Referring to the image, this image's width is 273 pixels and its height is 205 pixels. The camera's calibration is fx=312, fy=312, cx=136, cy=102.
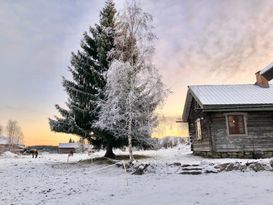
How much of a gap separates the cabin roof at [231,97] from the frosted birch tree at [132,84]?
394cm

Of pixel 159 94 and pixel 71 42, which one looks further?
pixel 71 42

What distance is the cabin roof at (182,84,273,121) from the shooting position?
72.4 feet

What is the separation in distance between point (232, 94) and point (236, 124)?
3.03 meters

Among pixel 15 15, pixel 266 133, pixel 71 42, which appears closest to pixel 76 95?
pixel 71 42

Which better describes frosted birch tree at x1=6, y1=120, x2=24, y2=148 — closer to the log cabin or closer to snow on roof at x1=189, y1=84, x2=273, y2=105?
snow on roof at x1=189, y1=84, x2=273, y2=105

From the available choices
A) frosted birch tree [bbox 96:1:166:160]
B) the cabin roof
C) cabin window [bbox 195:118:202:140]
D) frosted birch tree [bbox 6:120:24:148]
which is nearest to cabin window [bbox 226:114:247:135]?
the cabin roof

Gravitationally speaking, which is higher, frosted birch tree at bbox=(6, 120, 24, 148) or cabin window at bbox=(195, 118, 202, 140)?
frosted birch tree at bbox=(6, 120, 24, 148)

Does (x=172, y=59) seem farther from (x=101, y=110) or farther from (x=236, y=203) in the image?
(x=236, y=203)

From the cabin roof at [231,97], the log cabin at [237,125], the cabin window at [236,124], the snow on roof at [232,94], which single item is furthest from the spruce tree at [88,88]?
the cabin window at [236,124]

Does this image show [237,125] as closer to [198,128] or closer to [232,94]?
[232,94]

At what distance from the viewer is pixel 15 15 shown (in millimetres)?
18516

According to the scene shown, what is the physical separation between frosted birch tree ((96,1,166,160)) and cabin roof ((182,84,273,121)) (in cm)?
394

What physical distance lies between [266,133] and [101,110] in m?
12.0

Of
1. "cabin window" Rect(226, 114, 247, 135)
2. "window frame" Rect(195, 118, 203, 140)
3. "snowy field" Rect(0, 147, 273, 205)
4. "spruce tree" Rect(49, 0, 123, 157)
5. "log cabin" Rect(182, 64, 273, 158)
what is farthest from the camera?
"window frame" Rect(195, 118, 203, 140)
